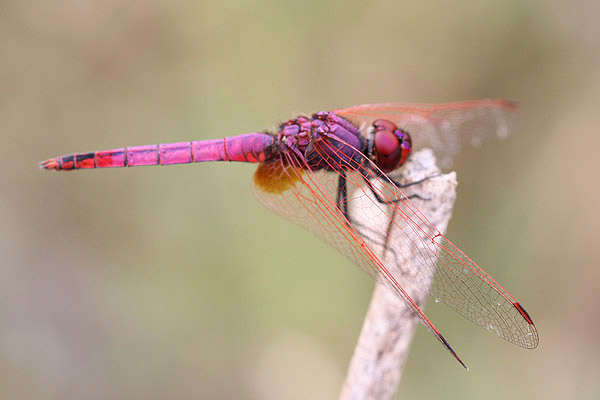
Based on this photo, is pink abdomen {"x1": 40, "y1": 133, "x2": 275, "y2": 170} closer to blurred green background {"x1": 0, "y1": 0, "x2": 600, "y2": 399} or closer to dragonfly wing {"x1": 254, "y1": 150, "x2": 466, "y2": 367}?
dragonfly wing {"x1": 254, "y1": 150, "x2": 466, "y2": 367}

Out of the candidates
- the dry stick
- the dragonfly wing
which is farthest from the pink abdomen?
the dry stick

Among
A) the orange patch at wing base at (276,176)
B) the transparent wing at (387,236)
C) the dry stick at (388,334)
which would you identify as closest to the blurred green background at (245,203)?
the orange patch at wing base at (276,176)

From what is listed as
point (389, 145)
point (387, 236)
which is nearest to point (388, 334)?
point (387, 236)

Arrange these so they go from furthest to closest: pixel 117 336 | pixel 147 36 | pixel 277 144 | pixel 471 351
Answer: pixel 147 36 < pixel 117 336 < pixel 471 351 < pixel 277 144

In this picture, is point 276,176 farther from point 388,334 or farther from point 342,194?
point 388,334

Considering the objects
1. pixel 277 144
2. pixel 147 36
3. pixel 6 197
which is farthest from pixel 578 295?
pixel 6 197

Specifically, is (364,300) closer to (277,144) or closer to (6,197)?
(277,144)
